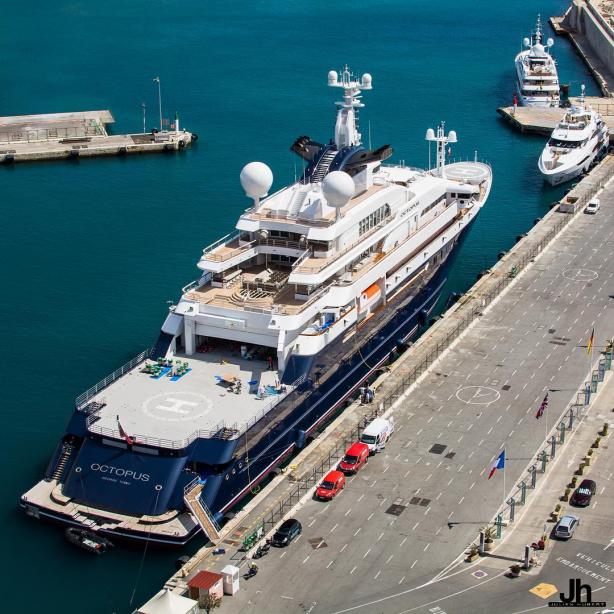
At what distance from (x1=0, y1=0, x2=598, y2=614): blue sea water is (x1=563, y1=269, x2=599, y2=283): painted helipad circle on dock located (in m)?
8.62

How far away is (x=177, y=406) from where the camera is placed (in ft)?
217

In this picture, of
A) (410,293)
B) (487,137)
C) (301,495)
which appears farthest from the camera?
(487,137)

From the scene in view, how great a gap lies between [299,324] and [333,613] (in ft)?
73.9

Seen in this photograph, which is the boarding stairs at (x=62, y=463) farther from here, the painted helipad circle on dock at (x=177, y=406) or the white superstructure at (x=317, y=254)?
the white superstructure at (x=317, y=254)

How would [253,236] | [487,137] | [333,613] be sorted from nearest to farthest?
1. [333,613]
2. [253,236]
3. [487,137]

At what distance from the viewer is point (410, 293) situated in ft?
280

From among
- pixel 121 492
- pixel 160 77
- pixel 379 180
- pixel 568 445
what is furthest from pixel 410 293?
pixel 160 77

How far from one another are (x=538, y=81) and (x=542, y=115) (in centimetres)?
884

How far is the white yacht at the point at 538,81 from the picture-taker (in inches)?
5965

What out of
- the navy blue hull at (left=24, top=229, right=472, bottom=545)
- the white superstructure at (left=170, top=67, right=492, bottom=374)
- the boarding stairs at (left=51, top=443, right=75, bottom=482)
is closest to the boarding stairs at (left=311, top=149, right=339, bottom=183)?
the white superstructure at (left=170, top=67, right=492, bottom=374)

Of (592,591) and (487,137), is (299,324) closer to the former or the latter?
(592,591)

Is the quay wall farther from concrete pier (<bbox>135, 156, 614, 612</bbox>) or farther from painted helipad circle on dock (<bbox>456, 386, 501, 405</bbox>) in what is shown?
painted helipad circle on dock (<bbox>456, 386, 501, 405</bbox>)

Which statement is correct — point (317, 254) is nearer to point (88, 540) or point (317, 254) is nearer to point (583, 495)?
point (583, 495)

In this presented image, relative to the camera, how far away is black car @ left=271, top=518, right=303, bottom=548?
57031 millimetres
